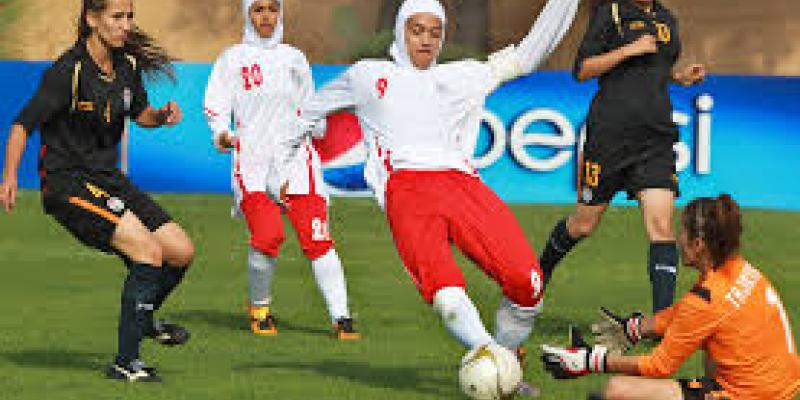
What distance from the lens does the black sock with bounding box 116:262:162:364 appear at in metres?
12.0

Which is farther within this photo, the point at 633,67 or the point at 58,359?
the point at 633,67

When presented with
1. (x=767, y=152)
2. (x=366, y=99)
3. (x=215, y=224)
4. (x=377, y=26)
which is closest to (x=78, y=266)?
(x=215, y=224)

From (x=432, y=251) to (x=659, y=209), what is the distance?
7.99ft

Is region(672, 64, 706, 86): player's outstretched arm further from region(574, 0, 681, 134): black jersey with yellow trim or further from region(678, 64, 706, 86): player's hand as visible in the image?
region(574, 0, 681, 134): black jersey with yellow trim

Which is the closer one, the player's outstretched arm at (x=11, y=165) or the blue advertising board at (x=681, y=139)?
the player's outstretched arm at (x=11, y=165)

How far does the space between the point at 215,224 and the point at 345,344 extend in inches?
320

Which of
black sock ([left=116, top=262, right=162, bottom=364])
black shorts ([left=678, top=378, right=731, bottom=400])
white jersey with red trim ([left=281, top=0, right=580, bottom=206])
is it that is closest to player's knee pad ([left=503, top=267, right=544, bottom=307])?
white jersey with red trim ([left=281, top=0, right=580, bottom=206])

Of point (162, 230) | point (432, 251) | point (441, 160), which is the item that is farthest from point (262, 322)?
point (432, 251)

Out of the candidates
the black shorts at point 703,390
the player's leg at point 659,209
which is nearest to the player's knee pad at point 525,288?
the black shorts at point 703,390

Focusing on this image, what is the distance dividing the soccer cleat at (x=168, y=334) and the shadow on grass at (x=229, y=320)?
1601mm

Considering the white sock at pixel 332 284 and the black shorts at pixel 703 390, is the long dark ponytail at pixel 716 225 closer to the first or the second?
the black shorts at pixel 703 390

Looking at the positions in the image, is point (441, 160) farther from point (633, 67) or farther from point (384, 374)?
point (633, 67)

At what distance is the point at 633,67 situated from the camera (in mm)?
13578

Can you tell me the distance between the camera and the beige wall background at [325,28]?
3697 cm
